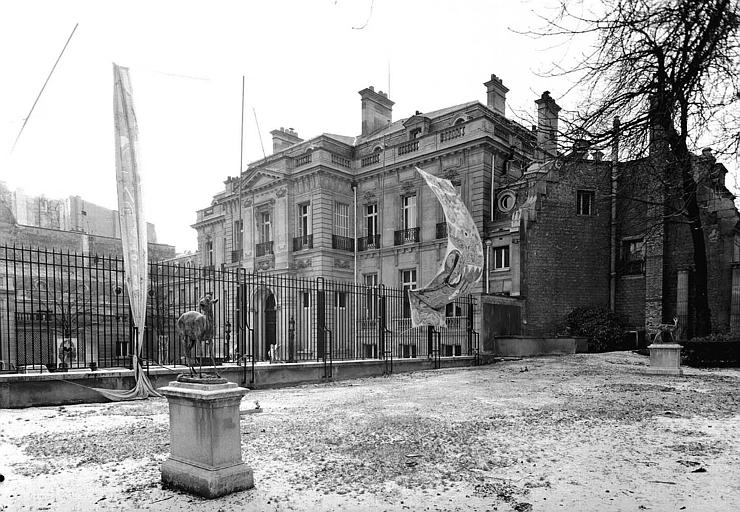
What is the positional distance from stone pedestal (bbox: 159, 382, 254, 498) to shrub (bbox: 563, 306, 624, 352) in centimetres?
2027

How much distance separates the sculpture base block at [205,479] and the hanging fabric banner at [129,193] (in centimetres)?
549

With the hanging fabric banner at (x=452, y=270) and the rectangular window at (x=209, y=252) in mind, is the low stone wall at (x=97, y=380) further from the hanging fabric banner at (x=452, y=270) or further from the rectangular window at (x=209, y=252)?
the rectangular window at (x=209, y=252)

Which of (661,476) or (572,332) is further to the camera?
(572,332)

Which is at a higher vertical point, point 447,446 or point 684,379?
point 447,446

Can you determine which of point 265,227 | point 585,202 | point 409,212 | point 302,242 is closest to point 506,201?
point 585,202

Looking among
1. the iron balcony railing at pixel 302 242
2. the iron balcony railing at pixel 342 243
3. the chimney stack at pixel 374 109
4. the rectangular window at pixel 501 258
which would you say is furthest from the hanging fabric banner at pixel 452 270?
the chimney stack at pixel 374 109

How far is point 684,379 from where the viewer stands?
11828 millimetres

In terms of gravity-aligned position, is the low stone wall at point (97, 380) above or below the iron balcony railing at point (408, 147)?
below

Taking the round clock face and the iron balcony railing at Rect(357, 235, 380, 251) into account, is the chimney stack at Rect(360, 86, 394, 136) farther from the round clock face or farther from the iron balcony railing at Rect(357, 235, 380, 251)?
the round clock face

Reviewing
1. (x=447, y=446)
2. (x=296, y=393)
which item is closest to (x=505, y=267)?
(x=296, y=393)

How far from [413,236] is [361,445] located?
20063 mm

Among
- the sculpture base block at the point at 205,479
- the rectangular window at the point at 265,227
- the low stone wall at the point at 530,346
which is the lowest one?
the low stone wall at the point at 530,346

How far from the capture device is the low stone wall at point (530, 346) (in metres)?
19.1

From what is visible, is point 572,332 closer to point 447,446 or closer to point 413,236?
point 413,236
